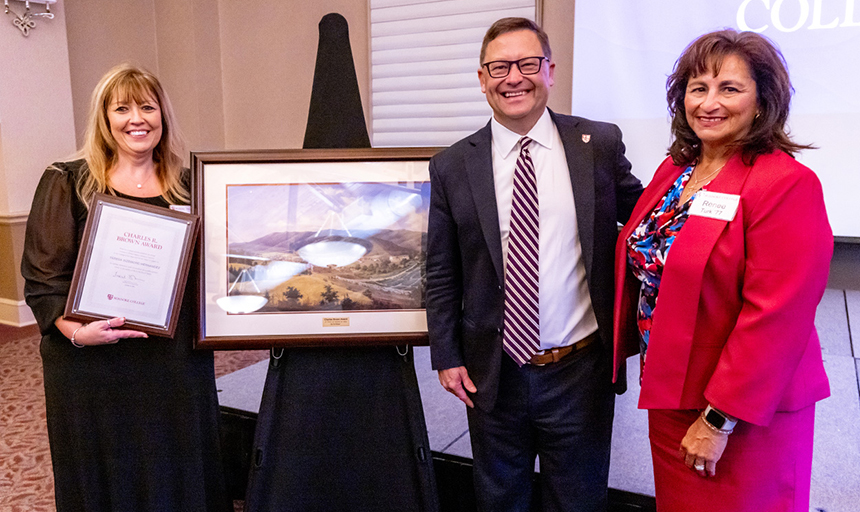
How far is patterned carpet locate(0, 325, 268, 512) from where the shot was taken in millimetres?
2498

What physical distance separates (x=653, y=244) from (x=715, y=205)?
17 cm

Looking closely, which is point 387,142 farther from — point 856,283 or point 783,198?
point 783,198

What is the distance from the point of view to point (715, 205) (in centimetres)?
118

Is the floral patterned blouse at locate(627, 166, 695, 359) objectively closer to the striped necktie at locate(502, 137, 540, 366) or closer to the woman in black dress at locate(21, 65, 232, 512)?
the striped necktie at locate(502, 137, 540, 366)

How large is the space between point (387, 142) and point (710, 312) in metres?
4.04

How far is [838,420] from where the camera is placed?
233cm

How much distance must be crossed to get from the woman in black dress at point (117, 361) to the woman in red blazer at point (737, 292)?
4.34ft

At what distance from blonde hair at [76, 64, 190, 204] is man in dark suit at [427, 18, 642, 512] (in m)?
0.83

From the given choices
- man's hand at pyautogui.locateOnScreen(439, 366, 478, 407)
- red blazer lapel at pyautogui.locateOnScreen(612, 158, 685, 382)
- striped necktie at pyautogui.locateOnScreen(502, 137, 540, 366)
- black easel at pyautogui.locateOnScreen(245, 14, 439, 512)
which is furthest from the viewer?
black easel at pyautogui.locateOnScreen(245, 14, 439, 512)

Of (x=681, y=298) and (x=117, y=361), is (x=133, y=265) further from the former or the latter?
(x=681, y=298)

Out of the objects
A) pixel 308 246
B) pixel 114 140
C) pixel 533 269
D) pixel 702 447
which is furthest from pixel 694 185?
pixel 114 140

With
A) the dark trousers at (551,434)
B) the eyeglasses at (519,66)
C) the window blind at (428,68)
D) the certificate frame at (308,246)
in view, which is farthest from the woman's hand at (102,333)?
the window blind at (428,68)

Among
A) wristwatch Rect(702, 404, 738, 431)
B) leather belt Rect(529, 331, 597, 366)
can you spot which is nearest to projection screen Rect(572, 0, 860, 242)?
leather belt Rect(529, 331, 597, 366)

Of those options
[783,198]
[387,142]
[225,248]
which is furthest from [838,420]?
[387,142]
